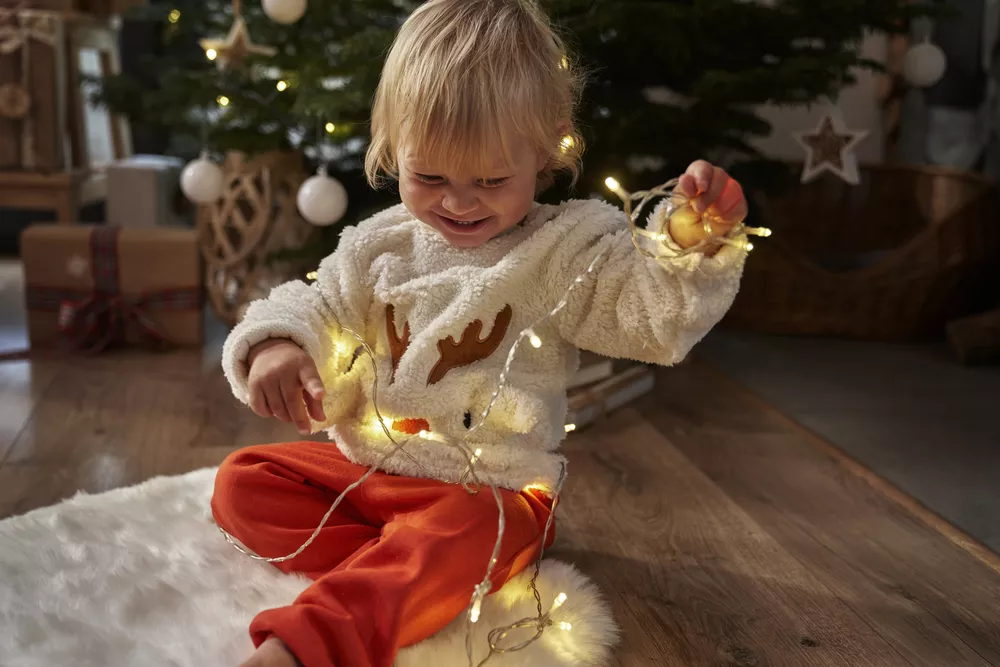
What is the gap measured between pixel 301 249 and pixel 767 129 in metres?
0.86

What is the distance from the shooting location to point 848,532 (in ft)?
3.87

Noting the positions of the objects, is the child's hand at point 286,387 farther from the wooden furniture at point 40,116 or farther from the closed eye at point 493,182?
the wooden furniture at point 40,116

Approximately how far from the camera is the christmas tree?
4.89 ft

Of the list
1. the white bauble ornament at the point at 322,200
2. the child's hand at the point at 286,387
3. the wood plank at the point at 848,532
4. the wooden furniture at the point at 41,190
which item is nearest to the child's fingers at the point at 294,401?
the child's hand at the point at 286,387

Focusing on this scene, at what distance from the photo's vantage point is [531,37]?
921 millimetres

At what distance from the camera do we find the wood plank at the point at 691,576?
903 millimetres

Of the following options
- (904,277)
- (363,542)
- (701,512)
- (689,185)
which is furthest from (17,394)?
(904,277)

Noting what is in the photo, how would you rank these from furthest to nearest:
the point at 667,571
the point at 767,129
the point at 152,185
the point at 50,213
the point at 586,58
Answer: the point at 50,213 < the point at 152,185 < the point at 767,129 < the point at 586,58 < the point at 667,571

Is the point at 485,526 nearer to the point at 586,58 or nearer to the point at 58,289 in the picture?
the point at 586,58

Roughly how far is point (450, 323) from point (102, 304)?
3.79 ft

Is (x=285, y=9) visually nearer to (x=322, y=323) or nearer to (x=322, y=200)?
(x=322, y=200)

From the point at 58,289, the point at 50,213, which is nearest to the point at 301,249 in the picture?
the point at 58,289

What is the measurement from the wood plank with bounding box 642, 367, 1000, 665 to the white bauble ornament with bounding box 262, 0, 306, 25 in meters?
0.94

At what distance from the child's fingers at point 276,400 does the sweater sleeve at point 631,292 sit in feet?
0.99
